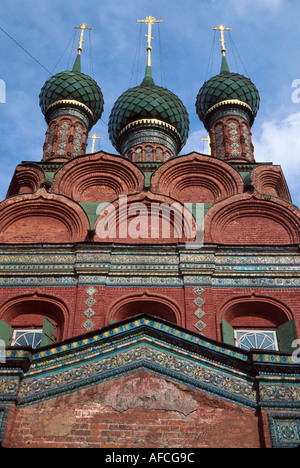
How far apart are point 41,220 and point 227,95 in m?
6.51

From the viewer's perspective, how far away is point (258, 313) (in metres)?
8.56

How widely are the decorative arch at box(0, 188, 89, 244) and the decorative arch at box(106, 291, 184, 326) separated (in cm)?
139

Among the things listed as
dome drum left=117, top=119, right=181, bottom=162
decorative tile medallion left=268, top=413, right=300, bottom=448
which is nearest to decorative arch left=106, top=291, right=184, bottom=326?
decorative tile medallion left=268, top=413, right=300, bottom=448


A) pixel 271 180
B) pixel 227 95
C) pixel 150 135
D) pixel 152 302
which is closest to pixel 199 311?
pixel 152 302

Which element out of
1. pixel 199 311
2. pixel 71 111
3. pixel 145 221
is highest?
pixel 71 111

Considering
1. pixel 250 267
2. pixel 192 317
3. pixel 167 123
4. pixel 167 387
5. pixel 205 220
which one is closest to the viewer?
pixel 167 387

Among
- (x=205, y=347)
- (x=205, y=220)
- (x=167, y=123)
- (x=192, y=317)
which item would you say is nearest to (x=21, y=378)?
(x=205, y=347)

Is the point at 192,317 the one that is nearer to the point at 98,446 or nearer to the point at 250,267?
the point at 250,267

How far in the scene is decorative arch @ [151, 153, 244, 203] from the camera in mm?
10359

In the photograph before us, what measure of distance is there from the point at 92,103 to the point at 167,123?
6.13ft

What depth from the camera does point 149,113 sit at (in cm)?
1440

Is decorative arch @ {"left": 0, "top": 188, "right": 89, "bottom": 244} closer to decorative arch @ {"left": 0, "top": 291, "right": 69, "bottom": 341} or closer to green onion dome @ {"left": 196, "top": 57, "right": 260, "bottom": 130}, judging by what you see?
decorative arch @ {"left": 0, "top": 291, "right": 69, "bottom": 341}

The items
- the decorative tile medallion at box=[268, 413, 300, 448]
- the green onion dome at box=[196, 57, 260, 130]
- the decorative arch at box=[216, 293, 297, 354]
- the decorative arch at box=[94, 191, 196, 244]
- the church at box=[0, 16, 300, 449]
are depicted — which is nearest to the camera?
the decorative tile medallion at box=[268, 413, 300, 448]

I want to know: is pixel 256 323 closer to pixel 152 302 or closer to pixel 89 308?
pixel 152 302
